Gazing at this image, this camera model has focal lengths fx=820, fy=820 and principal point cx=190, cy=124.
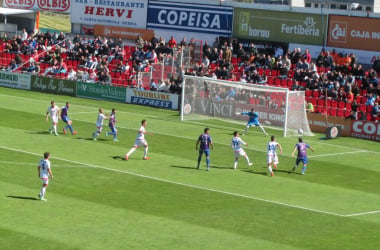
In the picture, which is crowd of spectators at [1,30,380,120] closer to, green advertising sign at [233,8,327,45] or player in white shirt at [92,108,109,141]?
green advertising sign at [233,8,327,45]

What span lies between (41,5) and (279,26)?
25.8 m

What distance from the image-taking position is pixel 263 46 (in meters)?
A: 66.1

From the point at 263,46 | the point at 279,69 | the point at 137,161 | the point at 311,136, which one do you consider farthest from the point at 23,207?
the point at 263,46

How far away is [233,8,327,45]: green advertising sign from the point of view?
63125 mm

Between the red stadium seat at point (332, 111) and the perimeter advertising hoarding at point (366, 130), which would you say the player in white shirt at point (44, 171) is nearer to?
the perimeter advertising hoarding at point (366, 130)

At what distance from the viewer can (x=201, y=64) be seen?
63.0 m

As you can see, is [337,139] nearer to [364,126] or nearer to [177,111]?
[364,126]

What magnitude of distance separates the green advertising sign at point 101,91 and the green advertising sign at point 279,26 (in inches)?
440

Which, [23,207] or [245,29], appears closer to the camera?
[23,207]

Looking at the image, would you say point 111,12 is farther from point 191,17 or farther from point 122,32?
point 191,17

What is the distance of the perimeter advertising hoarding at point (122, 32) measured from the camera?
→ 71875 millimetres

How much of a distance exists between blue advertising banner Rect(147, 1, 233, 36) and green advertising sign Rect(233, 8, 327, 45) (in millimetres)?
1047

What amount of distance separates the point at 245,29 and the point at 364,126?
18.6 m

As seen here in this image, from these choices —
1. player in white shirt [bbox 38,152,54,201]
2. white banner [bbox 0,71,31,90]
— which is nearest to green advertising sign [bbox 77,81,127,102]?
white banner [bbox 0,71,31,90]
